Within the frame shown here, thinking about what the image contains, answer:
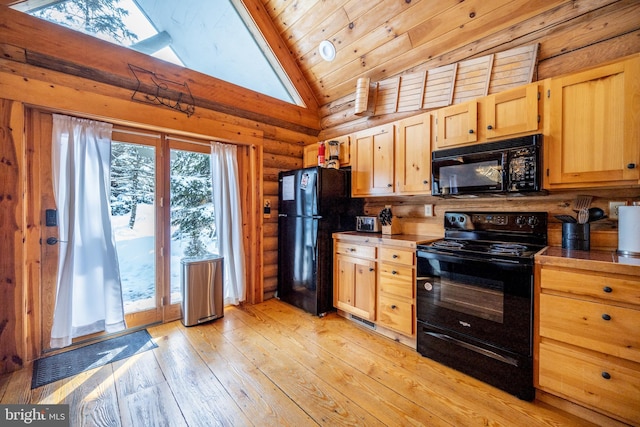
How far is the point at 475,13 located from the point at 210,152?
3077 mm

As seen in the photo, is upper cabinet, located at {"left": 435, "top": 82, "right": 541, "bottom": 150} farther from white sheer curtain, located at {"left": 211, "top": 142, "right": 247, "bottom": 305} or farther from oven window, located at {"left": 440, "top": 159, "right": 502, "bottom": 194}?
white sheer curtain, located at {"left": 211, "top": 142, "right": 247, "bottom": 305}

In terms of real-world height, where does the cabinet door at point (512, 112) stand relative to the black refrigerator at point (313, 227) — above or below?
above

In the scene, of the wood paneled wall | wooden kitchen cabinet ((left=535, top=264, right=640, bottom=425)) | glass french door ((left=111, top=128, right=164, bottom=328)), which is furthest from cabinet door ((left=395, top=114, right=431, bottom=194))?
glass french door ((left=111, top=128, right=164, bottom=328))

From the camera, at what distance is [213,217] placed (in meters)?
3.28

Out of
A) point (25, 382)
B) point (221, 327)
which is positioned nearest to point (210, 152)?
point (221, 327)

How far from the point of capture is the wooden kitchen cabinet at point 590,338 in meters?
1.47

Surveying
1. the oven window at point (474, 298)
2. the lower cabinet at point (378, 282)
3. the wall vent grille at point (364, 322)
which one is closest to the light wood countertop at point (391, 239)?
the lower cabinet at point (378, 282)

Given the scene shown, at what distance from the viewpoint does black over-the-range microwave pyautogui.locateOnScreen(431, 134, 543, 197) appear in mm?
1938

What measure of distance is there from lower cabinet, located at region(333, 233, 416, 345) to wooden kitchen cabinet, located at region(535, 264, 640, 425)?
93 cm

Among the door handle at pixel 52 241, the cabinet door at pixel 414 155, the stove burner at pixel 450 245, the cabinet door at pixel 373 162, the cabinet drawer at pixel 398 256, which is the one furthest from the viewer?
the cabinet door at pixel 373 162

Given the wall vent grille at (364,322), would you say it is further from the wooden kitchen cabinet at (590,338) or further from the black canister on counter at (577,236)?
the black canister on counter at (577,236)

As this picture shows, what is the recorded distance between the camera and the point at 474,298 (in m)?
2.03

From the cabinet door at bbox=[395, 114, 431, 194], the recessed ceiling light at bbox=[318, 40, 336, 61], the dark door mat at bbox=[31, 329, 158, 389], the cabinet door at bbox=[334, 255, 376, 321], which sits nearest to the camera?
the dark door mat at bbox=[31, 329, 158, 389]

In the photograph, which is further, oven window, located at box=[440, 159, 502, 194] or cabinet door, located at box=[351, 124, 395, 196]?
cabinet door, located at box=[351, 124, 395, 196]
